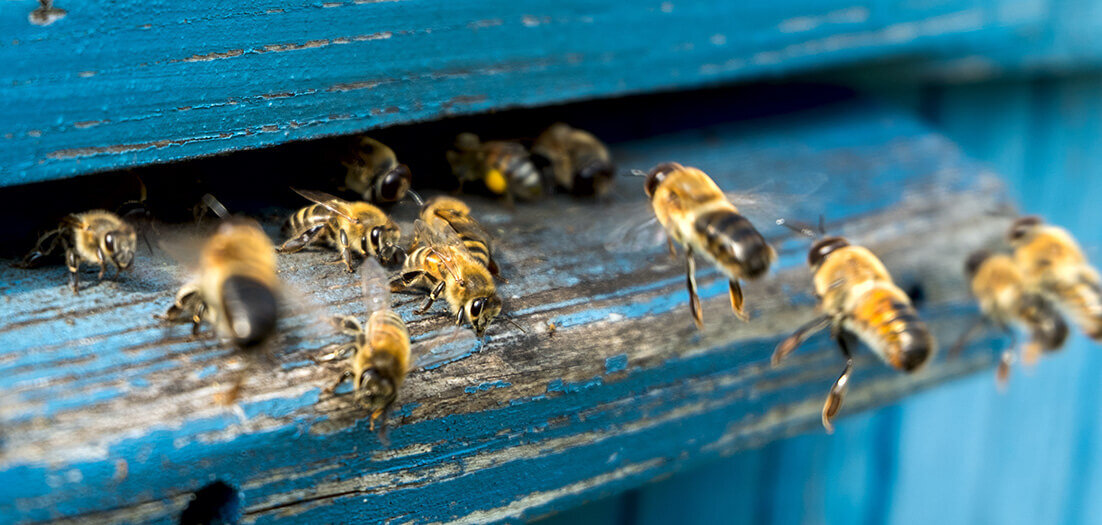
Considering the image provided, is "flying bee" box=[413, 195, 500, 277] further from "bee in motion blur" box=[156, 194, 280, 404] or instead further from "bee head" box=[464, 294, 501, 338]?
"bee in motion blur" box=[156, 194, 280, 404]

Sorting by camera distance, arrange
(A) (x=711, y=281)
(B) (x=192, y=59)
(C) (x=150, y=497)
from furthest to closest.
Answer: (A) (x=711, y=281)
(B) (x=192, y=59)
(C) (x=150, y=497)

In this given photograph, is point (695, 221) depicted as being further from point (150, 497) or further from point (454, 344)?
point (150, 497)

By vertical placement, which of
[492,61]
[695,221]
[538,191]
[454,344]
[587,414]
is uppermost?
[492,61]

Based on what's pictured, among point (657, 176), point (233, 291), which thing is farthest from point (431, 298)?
point (657, 176)

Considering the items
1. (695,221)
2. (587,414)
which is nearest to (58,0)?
(587,414)

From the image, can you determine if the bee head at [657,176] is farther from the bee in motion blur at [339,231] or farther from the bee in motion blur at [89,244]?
the bee in motion blur at [89,244]

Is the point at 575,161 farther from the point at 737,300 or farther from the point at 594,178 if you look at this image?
the point at 737,300
